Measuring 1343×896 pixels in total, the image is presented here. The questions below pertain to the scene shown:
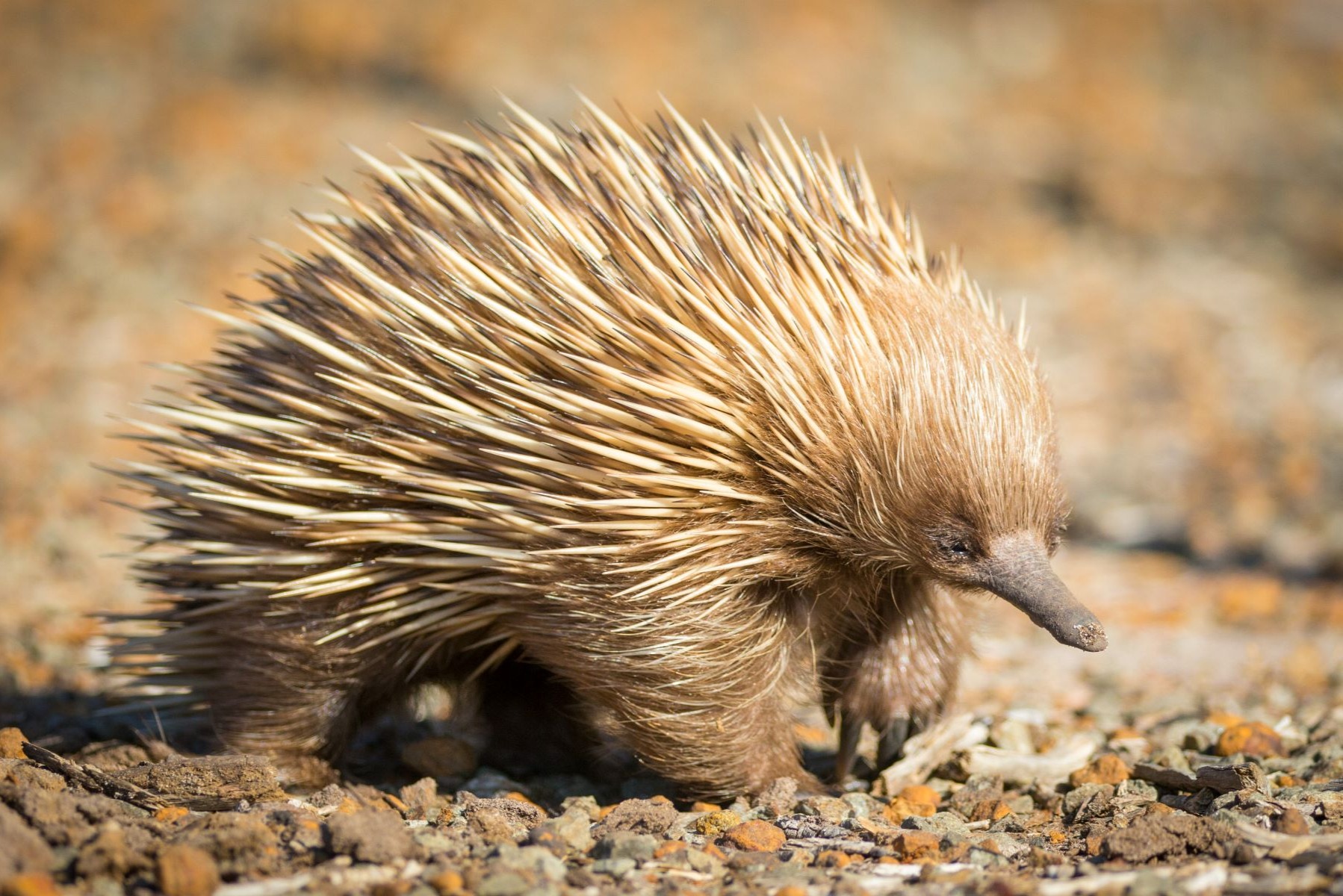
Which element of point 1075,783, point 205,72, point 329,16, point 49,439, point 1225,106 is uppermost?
point 1225,106

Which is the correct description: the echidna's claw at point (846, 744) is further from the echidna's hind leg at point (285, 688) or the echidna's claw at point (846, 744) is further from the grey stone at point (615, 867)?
the echidna's hind leg at point (285, 688)

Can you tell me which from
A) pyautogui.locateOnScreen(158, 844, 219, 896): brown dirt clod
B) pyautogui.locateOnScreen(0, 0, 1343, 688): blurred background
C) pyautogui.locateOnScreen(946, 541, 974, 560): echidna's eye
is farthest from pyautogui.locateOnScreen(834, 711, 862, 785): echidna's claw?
pyautogui.locateOnScreen(0, 0, 1343, 688): blurred background

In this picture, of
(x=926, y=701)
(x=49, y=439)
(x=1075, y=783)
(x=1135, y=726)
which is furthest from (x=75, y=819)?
(x=49, y=439)

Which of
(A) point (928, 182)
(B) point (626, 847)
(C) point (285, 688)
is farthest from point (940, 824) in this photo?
(A) point (928, 182)

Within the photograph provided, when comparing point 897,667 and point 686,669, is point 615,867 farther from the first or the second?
point 897,667

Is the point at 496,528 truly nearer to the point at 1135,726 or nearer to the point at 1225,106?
the point at 1135,726

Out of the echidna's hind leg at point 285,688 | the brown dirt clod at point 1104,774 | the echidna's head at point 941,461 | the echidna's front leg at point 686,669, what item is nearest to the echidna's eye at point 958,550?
the echidna's head at point 941,461
